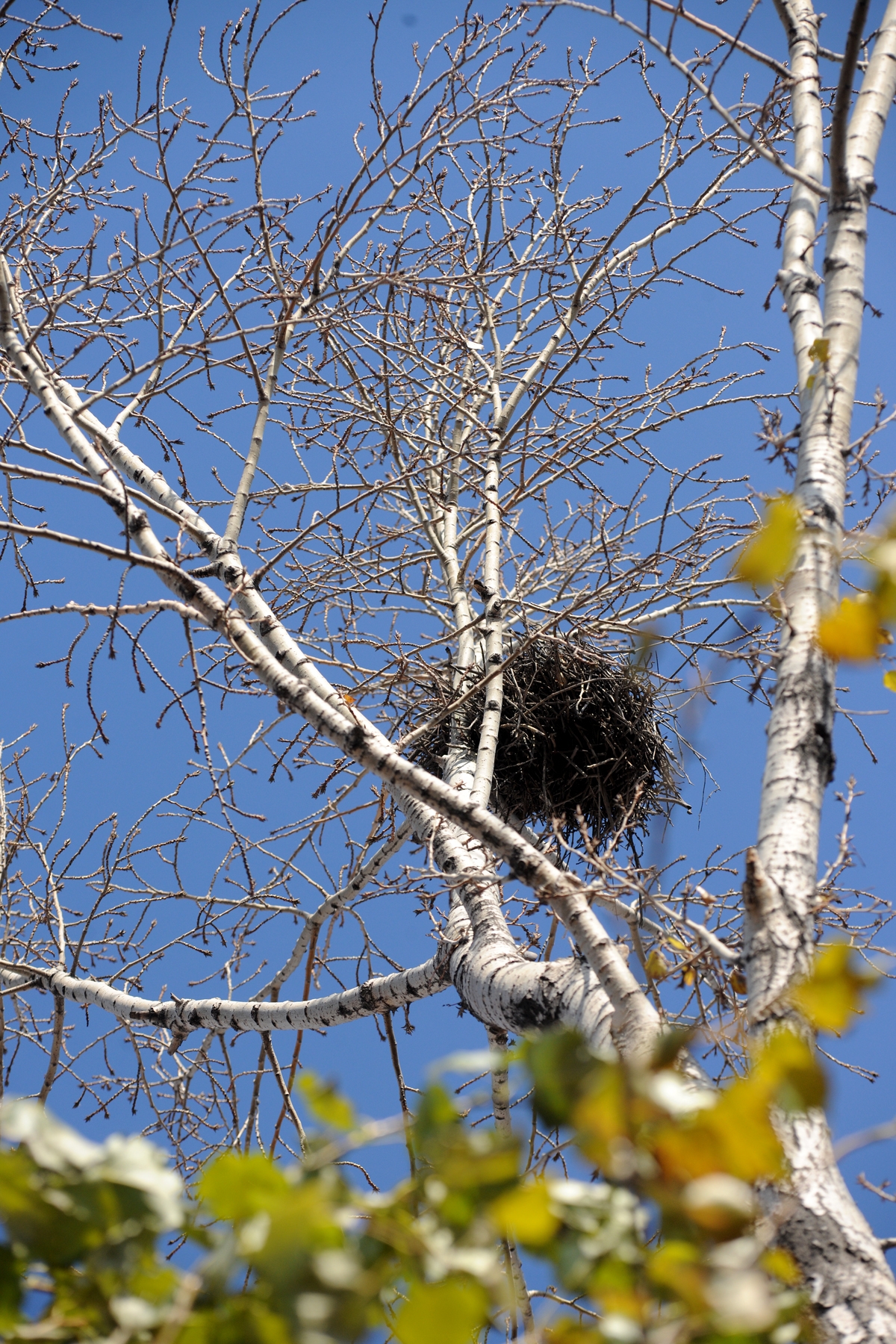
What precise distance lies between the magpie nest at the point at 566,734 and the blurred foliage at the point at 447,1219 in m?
3.04

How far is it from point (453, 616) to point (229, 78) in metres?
2.18

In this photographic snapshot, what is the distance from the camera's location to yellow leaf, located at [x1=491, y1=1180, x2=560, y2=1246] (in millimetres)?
562

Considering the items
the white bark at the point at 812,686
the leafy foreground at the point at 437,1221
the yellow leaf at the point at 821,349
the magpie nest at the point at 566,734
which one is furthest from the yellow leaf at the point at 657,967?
the magpie nest at the point at 566,734

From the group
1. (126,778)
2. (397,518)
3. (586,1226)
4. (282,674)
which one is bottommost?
(586,1226)

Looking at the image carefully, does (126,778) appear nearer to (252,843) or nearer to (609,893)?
(252,843)

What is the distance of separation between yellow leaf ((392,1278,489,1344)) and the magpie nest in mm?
3171

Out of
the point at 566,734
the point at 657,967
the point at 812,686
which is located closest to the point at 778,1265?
the point at 812,686

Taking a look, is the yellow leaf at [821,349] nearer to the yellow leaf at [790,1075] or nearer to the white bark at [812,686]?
the white bark at [812,686]

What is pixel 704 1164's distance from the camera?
1.87 feet

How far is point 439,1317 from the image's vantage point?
509mm

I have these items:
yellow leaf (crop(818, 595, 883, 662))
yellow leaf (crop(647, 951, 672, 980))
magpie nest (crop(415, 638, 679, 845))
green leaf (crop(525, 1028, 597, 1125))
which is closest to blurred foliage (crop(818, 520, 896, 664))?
yellow leaf (crop(818, 595, 883, 662))

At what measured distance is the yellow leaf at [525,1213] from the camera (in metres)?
0.56

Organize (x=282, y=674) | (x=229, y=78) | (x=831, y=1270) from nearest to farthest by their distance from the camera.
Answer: (x=831, y=1270) < (x=282, y=674) < (x=229, y=78)

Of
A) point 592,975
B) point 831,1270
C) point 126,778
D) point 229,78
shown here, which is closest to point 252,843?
point 592,975
